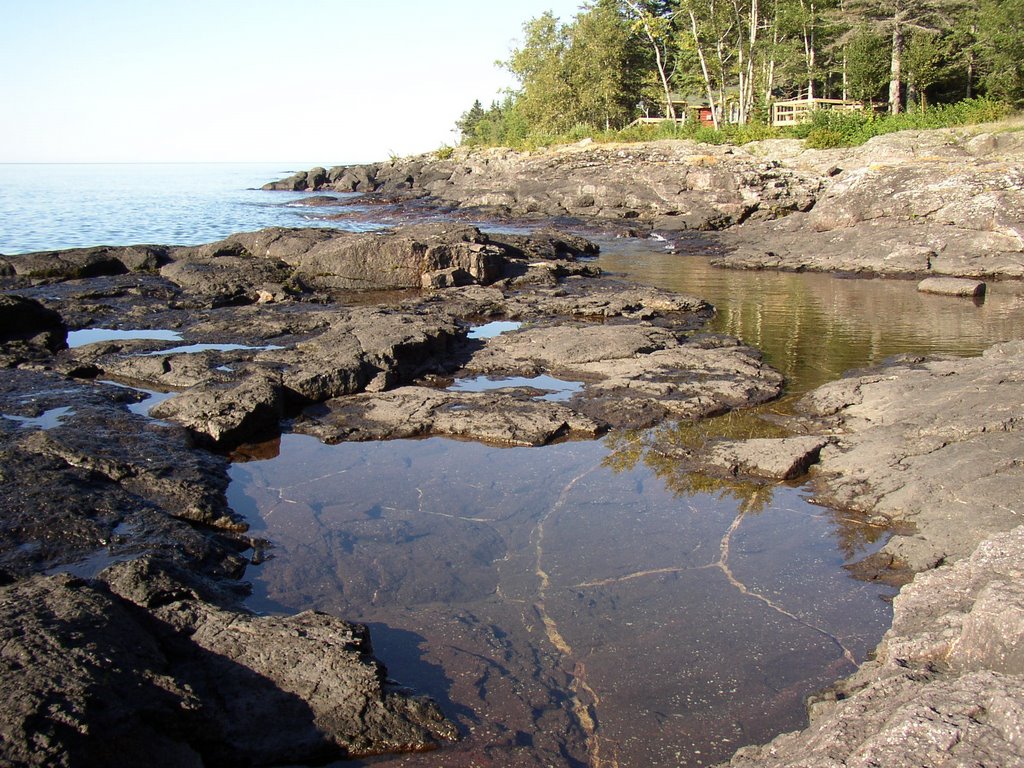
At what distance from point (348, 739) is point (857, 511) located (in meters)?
4.57

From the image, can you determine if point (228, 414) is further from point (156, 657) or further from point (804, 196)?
point (804, 196)

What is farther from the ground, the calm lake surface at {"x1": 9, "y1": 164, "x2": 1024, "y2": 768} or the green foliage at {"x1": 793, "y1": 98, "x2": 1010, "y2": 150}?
the green foliage at {"x1": 793, "y1": 98, "x2": 1010, "y2": 150}

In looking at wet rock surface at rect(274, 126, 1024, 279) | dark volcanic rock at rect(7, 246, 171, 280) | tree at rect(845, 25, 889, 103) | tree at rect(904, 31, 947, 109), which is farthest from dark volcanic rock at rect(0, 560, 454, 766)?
tree at rect(845, 25, 889, 103)

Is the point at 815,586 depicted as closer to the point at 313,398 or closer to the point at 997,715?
the point at 997,715

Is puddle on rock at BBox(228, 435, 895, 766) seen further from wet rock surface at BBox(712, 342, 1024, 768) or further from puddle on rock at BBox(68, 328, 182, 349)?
puddle on rock at BBox(68, 328, 182, 349)

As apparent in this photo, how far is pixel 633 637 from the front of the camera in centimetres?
507

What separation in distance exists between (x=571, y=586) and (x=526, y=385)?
4.57 m

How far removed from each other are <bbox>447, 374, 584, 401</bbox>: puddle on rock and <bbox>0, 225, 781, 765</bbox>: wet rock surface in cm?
12

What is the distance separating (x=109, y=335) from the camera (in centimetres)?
1270

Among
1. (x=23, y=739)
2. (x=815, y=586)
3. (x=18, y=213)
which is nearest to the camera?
(x=23, y=739)

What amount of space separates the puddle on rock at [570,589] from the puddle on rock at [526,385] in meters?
1.75

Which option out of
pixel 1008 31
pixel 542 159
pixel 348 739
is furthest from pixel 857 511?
pixel 542 159

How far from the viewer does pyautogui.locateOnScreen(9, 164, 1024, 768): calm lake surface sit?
4.35m

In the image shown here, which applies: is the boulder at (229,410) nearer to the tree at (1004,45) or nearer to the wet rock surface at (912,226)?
the wet rock surface at (912,226)
